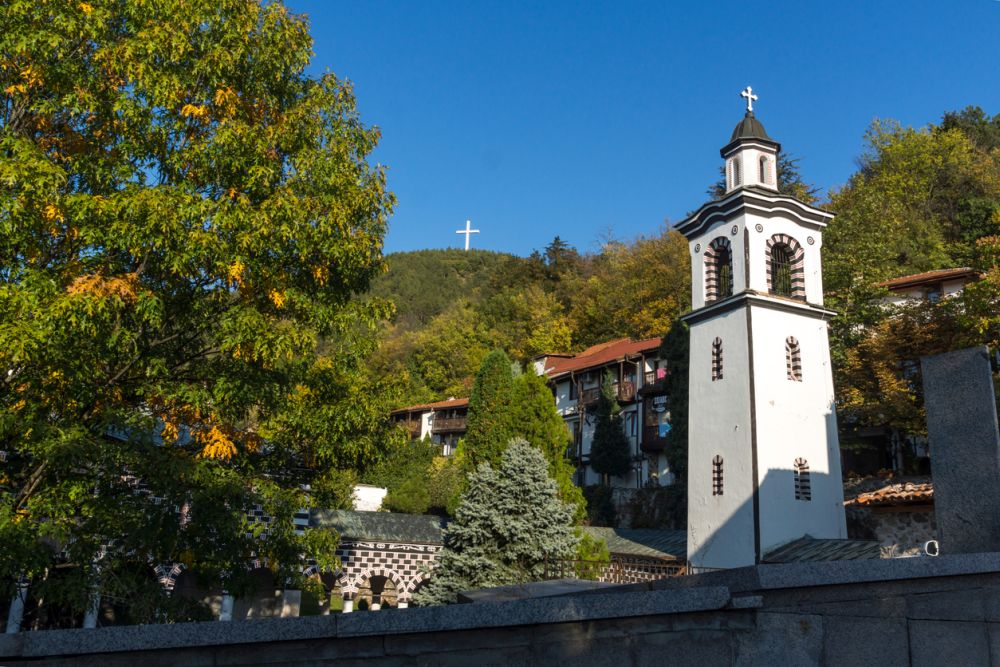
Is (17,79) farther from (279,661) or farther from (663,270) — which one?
(663,270)

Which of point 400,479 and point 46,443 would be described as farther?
point 400,479

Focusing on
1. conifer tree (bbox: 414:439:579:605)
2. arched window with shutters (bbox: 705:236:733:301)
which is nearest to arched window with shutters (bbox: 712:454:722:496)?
conifer tree (bbox: 414:439:579:605)

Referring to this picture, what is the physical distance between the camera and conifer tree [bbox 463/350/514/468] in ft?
98.9

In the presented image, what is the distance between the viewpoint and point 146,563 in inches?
317

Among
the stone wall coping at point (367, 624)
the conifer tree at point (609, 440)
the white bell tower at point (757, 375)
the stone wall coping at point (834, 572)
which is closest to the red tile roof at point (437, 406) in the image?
the conifer tree at point (609, 440)

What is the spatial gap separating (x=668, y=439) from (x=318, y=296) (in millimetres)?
27824

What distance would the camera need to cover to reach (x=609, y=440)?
4050 centimetres

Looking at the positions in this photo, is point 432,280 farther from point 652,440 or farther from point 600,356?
point 652,440

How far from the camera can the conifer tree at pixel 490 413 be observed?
30156mm

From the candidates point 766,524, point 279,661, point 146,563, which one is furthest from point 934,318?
point 279,661

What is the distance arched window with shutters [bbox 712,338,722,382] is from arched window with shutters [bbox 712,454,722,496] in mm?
2250

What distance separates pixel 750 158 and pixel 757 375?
667cm

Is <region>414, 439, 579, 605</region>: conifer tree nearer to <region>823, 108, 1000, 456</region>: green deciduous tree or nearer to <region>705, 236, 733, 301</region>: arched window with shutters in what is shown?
<region>705, 236, 733, 301</region>: arched window with shutters

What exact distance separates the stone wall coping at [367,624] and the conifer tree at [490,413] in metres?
26.0
